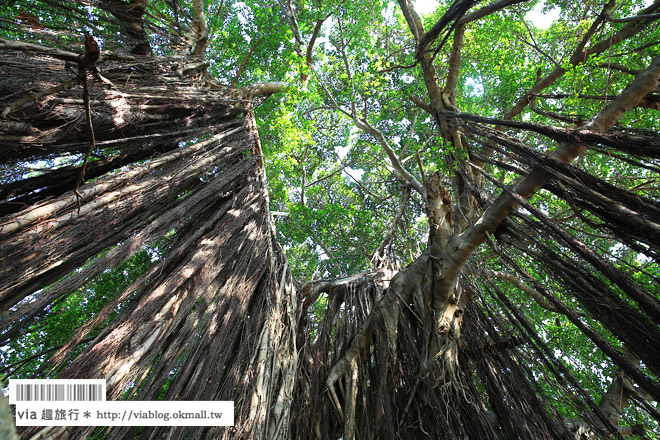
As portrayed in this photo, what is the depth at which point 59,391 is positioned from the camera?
4.22 ft

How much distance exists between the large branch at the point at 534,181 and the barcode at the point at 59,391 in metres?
2.04

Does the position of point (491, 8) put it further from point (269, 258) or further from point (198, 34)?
point (198, 34)

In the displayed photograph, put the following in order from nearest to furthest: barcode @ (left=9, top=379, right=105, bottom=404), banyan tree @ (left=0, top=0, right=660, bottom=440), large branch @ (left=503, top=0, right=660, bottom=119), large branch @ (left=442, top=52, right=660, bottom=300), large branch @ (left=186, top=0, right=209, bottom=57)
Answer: barcode @ (left=9, top=379, right=105, bottom=404) → banyan tree @ (left=0, top=0, right=660, bottom=440) → large branch @ (left=442, top=52, right=660, bottom=300) → large branch @ (left=503, top=0, right=660, bottom=119) → large branch @ (left=186, top=0, right=209, bottom=57)

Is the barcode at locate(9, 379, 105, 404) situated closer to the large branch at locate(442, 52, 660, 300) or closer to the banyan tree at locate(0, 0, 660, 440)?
the banyan tree at locate(0, 0, 660, 440)

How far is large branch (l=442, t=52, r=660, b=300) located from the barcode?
6.69 ft

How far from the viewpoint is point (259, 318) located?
2279mm

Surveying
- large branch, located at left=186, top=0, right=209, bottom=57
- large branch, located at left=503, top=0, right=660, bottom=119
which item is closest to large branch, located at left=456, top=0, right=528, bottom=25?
large branch, located at left=503, top=0, right=660, bottom=119

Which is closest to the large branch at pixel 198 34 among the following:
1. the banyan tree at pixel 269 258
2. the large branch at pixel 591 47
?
the banyan tree at pixel 269 258

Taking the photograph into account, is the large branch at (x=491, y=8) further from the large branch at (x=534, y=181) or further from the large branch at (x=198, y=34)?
the large branch at (x=198, y=34)

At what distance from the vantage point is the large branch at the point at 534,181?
61.6 inches

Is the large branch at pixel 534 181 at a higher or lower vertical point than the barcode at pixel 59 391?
higher

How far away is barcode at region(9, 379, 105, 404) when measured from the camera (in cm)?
127

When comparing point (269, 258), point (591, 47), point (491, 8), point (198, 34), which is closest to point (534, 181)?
point (491, 8)

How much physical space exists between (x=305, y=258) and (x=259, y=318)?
4429 mm
